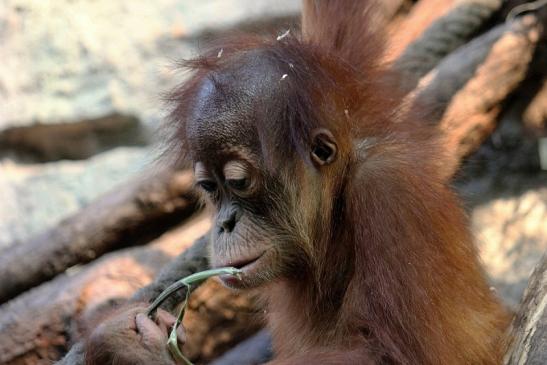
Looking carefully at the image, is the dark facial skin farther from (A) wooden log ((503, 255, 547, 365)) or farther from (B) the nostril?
(A) wooden log ((503, 255, 547, 365))

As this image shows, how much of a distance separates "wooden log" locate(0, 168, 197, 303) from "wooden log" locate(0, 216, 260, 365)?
0.74ft

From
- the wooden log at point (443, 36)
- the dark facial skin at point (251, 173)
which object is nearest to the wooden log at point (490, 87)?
the wooden log at point (443, 36)

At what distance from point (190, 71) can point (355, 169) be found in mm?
784

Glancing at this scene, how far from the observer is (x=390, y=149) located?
8.83ft

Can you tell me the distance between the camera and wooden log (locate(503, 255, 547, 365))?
85.2 inches

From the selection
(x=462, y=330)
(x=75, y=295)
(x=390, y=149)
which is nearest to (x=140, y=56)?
(x=75, y=295)

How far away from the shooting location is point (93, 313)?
340 cm

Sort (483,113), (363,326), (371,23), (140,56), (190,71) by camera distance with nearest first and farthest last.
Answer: (363,326)
(190,71)
(371,23)
(483,113)
(140,56)

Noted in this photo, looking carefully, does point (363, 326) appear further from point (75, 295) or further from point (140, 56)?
point (140, 56)

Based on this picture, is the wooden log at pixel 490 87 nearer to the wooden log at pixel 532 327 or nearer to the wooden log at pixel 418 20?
the wooden log at pixel 418 20

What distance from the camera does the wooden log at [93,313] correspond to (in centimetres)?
348

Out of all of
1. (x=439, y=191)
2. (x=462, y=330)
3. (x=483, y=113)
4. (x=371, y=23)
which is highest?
(x=371, y=23)

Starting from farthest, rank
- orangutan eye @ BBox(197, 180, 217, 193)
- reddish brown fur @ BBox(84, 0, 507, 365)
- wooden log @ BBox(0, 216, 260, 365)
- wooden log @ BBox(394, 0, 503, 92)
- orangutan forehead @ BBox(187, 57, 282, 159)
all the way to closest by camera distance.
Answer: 1. wooden log @ BBox(394, 0, 503, 92)
2. wooden log @ BBox(0, 216, 260, 365)
3. orangutan eye @ BBox(197, 180, 217, 193)
4. orangutan forehead @ BBox(187, 57, 282, 159)
5. reddish brown fur @ BBox(84, 0, 507, 365)

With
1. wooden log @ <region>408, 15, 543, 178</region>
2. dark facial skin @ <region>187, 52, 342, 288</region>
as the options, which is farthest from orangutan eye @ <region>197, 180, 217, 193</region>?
wooden log @ <region>408, 15, 543, 178</region>
